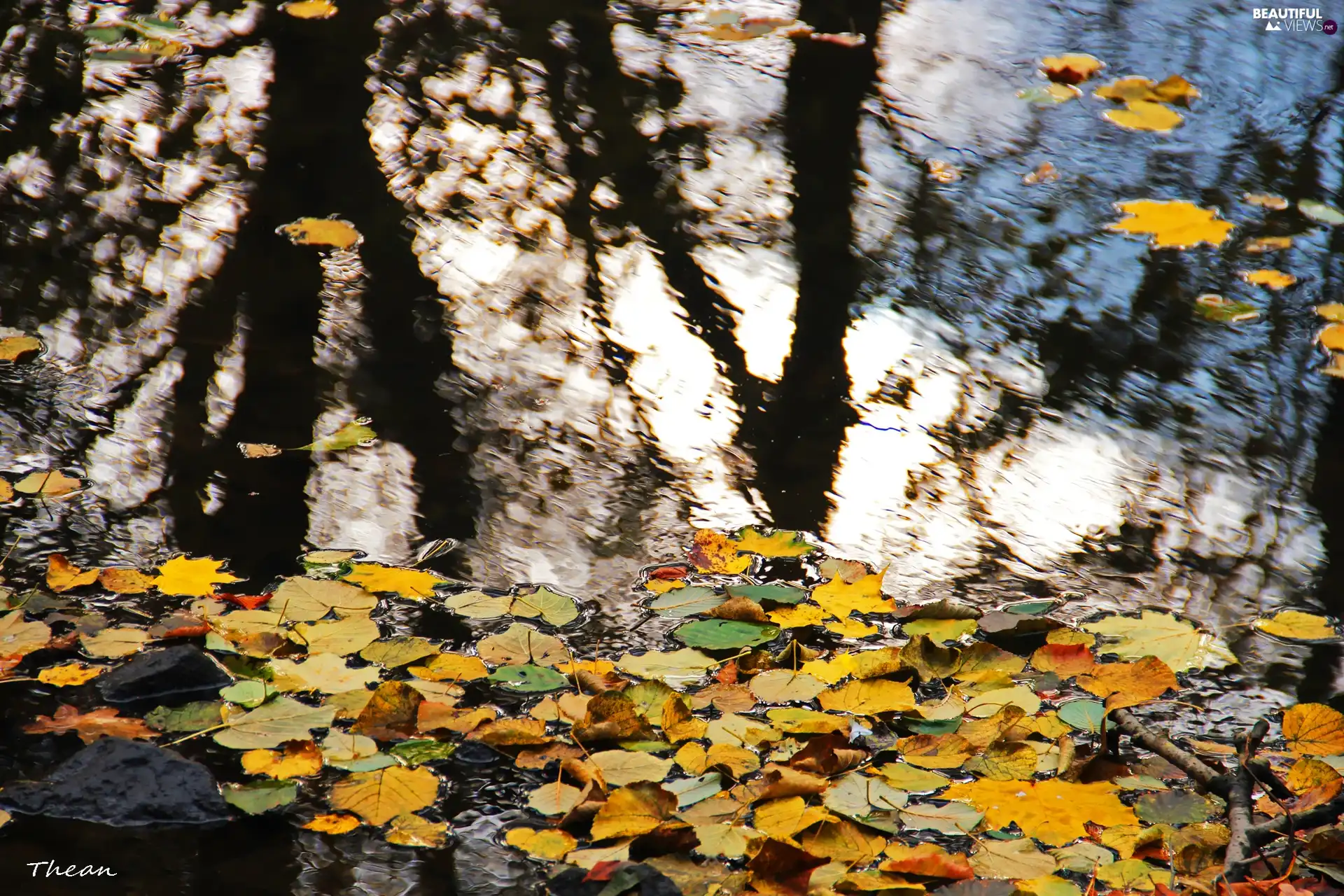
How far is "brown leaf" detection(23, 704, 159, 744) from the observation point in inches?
66.3

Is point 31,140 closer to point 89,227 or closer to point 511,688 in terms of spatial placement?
point 89,227

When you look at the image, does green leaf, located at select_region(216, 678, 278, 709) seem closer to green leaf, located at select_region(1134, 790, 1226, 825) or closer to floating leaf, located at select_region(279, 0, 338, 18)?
green leaf, located at select_region(1134, 790, 1226, 825)

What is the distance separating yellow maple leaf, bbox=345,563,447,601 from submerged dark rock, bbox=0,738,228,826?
1.63 feet

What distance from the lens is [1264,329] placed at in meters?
3.04

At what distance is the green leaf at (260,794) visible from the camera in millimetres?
1583

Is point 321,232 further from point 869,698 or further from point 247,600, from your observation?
point 869,698

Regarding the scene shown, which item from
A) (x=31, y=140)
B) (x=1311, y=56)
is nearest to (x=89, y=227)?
(x=31, y=140)

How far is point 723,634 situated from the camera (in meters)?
1.99

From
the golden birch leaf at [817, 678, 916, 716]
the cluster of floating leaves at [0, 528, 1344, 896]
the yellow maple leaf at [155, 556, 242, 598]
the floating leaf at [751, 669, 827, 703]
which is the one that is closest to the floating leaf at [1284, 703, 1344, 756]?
the cluster of floating leaves at [0, 528, 1344, 896]

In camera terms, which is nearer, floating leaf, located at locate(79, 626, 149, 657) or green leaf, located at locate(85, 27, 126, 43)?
floating leaf, located at locate(79, 626, 149, 657)

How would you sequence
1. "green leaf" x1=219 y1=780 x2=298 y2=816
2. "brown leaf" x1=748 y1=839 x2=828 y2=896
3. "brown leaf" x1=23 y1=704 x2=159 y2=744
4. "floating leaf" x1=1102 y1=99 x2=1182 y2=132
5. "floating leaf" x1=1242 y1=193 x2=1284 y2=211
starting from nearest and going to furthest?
1. "brown leaf" x1=748 y1=839 x2=828 y2=896
2. "green leaf" x1=219 y1=780 x2=298 y2=816
3. "brown leaf" x1=23 y1=704 x2=159 y2=744
4. "floating leaf" x1=1242 y1=193 x2=1284 y2=211
5. "floating leaf" x1=1102 y1=99 x2=1182 y2=132

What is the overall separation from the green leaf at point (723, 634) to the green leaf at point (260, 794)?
0.68m

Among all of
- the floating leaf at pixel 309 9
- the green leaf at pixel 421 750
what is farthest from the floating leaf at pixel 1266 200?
the floating leaf at pixel 309 9

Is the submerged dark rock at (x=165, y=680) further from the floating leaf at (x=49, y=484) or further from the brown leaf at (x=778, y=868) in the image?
the brown leaf at (x=778, y=868)
